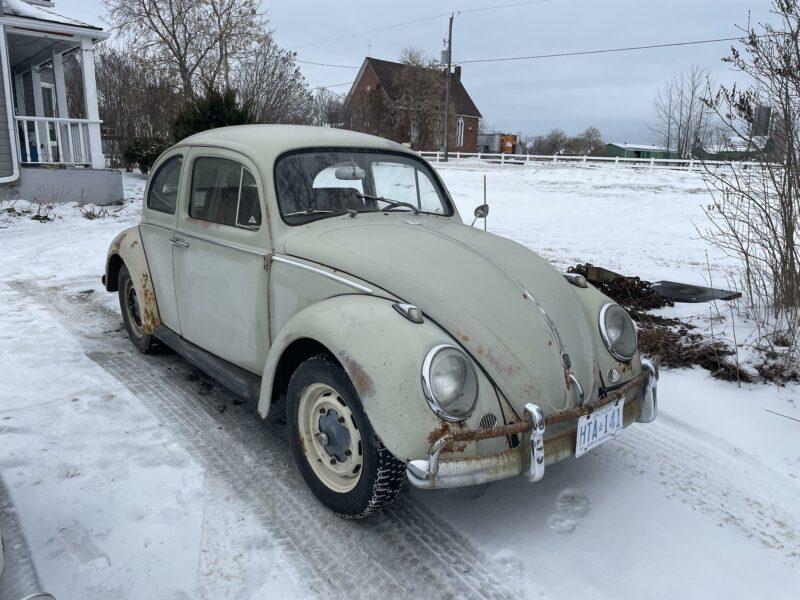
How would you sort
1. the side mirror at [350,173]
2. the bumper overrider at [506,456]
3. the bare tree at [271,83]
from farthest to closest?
the bare tree at [271,83] → the side mirror at [350,173] → the bumper overrider at [506,456]

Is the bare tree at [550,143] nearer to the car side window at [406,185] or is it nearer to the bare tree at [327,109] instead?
the bare tree at [327,109]

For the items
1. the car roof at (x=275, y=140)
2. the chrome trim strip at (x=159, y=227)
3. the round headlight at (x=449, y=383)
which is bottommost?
the round headlight at (x=449, y=383)

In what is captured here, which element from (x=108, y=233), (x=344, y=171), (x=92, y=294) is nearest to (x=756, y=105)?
(x=344, y=171)

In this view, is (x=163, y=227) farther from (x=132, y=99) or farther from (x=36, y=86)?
(x=132, y=99)

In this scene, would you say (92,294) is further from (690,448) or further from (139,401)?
(690,448)

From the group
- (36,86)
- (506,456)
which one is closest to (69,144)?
(36,86)

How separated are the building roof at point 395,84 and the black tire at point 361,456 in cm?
4251

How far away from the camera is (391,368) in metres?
2.40

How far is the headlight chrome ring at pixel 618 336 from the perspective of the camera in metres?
3.00

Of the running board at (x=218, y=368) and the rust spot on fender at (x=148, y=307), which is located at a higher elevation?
the rust spot on fender at (x=148, y=307)

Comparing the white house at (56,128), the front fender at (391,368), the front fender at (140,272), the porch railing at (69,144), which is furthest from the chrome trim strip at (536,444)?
the porch railing at (69,144)

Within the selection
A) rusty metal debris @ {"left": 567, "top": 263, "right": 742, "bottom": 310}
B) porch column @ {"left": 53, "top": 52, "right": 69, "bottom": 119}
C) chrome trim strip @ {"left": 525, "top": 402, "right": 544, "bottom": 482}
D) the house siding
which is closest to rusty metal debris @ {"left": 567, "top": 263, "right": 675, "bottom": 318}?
rusty metal debris @ {"left": 567, "top": 263, "right": 742, "bottom": 310}

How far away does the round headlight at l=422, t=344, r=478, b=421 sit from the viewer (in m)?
2.33

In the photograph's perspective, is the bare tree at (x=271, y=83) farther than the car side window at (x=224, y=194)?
Yes
